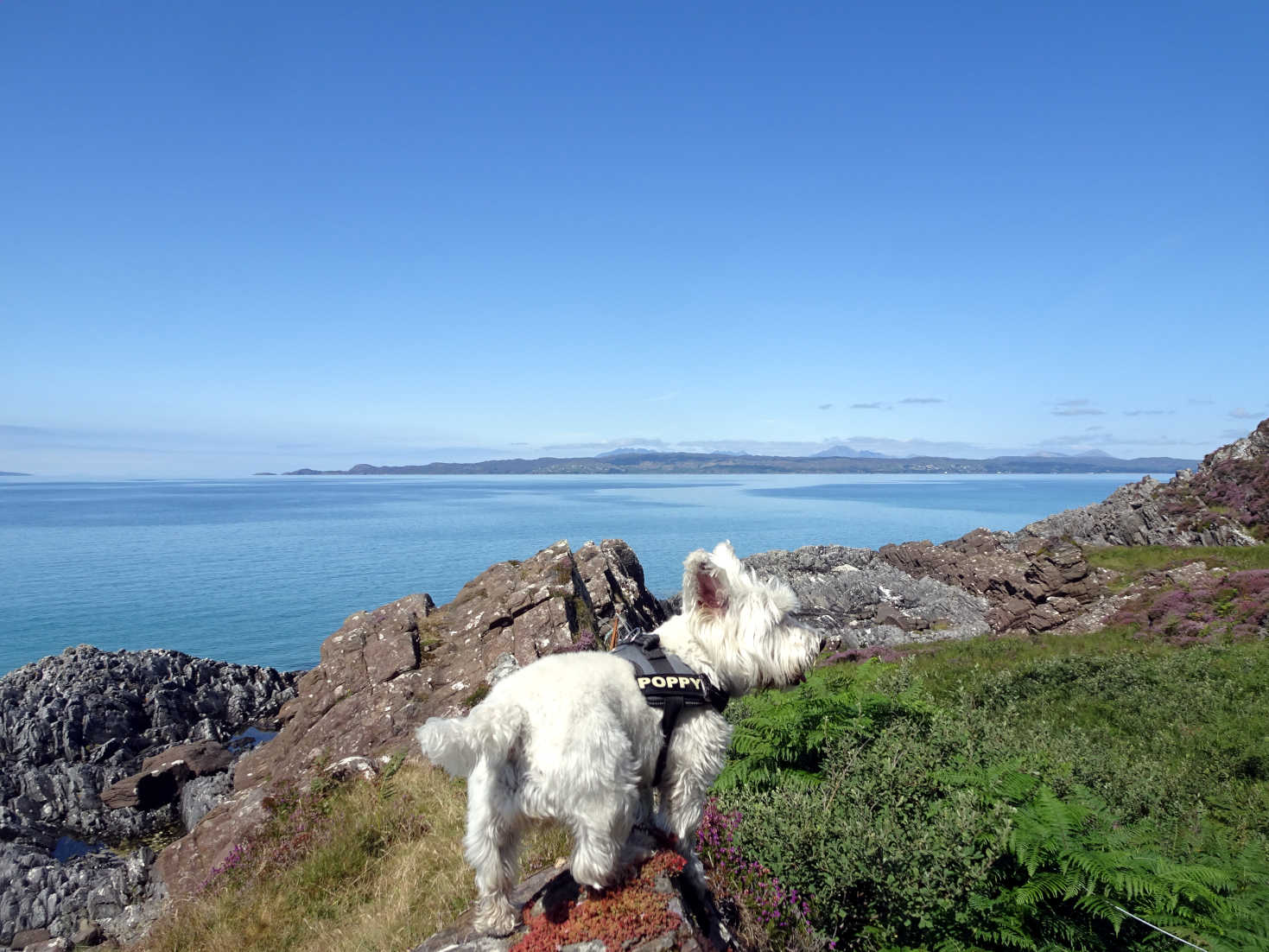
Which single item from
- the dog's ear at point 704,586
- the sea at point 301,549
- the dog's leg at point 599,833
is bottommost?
the sea at point 301,549

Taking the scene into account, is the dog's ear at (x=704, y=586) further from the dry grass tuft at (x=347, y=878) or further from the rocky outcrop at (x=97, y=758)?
the rocky outcrop at (x=97, y=758)

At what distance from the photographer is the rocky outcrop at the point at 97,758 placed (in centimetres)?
1089

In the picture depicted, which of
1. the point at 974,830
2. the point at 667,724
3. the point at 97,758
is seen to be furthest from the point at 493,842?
the point at 97,758

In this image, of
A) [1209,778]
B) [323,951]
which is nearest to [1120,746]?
[1209,778]

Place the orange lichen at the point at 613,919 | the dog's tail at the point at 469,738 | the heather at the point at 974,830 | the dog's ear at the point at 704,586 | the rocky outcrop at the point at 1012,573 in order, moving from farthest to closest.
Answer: the rocky outcrop at the point at 1012,573
the dog's ear at the point at 704,586
the heather at the point at 974,830
the orange lichen at the point at 613,919
the dog's tail at the point at 469,738

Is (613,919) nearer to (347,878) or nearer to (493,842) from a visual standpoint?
(493,842)

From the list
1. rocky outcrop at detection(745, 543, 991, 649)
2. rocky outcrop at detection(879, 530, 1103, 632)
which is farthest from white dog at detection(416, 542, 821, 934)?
rocky outcrop at detection(879, 530, 1103, 632)

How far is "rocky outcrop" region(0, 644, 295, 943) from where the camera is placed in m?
10.9

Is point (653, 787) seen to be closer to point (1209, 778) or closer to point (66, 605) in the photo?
point (1209, 778)

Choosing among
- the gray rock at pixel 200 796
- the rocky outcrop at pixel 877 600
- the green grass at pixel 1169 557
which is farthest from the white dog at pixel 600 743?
Answer: the green grass at pixel 1169 557

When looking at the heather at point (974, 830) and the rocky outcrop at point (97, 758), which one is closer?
the heather at point (974, 830)

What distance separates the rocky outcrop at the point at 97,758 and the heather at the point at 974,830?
405 inches

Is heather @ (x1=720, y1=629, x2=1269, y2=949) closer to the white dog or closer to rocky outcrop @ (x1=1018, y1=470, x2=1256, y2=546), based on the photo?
the white dog

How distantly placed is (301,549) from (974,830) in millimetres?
71200
